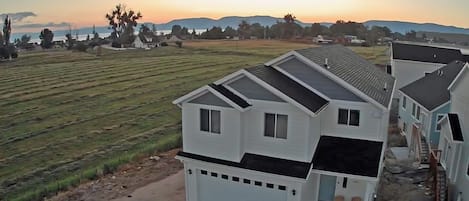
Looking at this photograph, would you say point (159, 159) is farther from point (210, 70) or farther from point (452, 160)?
point (210, 70)

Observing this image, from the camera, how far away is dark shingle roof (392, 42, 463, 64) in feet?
93.8

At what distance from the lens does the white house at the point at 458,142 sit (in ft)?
43.4

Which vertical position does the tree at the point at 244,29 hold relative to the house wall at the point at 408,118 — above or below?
above

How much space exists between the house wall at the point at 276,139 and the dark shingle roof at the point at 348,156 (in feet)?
2.11

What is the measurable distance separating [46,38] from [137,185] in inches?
3691

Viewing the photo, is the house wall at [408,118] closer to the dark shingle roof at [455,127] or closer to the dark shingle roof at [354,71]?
the dark shingle roof at [354,71]

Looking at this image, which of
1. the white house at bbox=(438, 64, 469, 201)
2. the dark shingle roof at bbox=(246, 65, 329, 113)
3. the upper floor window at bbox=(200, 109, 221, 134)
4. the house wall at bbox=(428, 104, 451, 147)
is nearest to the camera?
the dark shingle roof at bbox=(246, 65, 329, 113)

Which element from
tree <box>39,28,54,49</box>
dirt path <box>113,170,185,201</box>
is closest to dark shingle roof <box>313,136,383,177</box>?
dirt path <box>113,170,185,201</box>

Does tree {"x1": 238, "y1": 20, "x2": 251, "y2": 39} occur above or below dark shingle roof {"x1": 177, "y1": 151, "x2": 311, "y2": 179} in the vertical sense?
above

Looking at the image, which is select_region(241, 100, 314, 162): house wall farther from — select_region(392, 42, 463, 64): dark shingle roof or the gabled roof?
select_region(392, 42, 463, 64): dark shingle roof

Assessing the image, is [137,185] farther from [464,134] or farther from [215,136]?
[464,134]

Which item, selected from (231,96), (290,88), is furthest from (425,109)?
(231,96)

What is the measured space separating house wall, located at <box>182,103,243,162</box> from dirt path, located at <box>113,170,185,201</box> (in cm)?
330

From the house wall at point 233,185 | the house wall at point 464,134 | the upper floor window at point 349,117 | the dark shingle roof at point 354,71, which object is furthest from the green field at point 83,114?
the house wall at point 464,134
